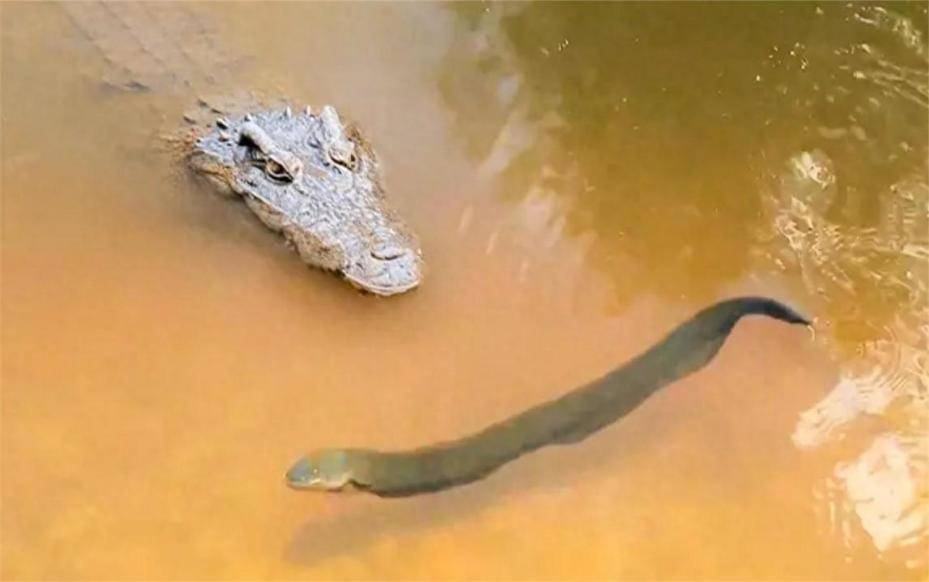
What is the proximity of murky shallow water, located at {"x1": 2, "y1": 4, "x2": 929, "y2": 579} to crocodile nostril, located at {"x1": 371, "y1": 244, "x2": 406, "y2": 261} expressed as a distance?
132mm

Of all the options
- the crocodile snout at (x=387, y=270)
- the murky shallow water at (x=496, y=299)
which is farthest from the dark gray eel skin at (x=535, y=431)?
the crocodile snout at (x=387, y=270)

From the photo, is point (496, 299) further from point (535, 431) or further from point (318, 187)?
point (318, 187)

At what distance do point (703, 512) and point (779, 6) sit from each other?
1812 millimetres

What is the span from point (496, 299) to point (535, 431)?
48 cm

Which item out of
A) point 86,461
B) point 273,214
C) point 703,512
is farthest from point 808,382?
point 86,461

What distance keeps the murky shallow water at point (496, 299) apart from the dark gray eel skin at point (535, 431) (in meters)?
0.08

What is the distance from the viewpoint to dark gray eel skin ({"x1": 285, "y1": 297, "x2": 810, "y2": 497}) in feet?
7.75

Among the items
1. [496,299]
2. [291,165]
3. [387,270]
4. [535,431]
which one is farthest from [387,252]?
[535,431]

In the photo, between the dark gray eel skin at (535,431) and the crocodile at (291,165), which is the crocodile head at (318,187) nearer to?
the crocodile at (291,165)

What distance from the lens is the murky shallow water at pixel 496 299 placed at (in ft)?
8.14

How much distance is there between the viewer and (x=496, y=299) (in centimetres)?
285

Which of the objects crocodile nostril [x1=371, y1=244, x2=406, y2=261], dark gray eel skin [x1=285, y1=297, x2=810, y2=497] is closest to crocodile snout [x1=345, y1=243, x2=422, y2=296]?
crocodile nostril [x1=371, y1=244, x2=406, y2=261]

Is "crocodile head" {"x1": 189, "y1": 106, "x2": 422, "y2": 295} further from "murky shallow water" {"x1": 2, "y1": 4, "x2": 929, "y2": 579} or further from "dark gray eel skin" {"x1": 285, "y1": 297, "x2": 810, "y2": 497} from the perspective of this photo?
"dark gray eel skin" {"x1": 285, "y1": 297, "x2": 810, "y2": 497}

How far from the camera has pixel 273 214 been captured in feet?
9.86
